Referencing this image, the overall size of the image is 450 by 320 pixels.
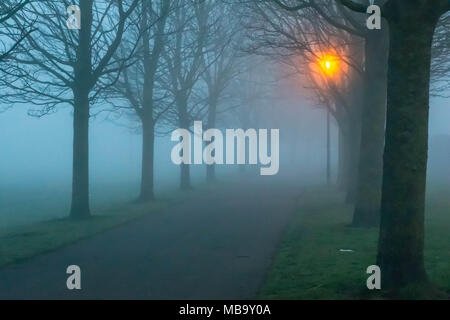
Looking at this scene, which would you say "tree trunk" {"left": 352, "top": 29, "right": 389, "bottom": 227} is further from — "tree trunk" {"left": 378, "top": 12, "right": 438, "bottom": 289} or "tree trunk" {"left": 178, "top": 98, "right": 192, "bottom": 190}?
"tree trunk" {"left": 178, "top": 98, "right": 192, "bottom": 190}

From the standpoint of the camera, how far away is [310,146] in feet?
311

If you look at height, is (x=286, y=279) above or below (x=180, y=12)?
below

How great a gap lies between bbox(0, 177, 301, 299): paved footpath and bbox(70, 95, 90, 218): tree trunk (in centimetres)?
194

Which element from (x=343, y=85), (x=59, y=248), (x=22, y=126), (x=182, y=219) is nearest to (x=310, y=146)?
(x=22, y=126)


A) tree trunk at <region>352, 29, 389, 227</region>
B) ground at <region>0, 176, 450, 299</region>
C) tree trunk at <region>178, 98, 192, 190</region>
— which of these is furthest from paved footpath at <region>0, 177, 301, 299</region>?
tree trunk at <region>178, 98, 192, 190</region>

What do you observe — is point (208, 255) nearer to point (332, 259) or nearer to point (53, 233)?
point (332, 259)

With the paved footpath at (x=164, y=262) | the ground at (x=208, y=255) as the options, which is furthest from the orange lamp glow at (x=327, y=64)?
the paved footpath at (x=164, y=262)

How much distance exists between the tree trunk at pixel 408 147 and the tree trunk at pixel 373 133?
27.3 feet

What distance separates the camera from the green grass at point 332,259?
9516 millimetres

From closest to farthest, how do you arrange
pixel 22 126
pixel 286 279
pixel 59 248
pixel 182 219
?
pixel 286 279, pixel 59 248, pixel 182 219, pixel 22 126

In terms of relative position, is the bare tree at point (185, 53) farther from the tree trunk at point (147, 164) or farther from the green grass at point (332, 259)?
the green grass at point (332, 259)
